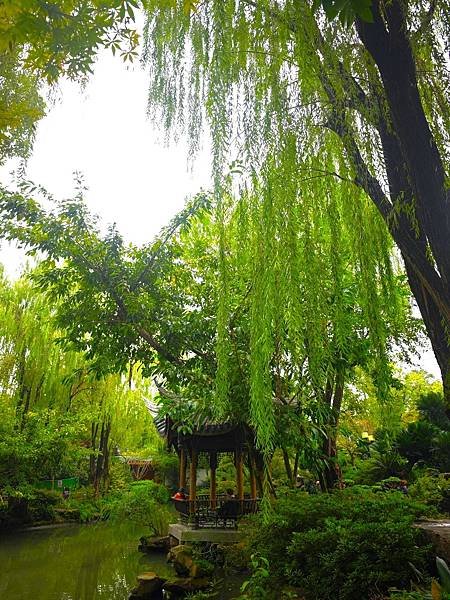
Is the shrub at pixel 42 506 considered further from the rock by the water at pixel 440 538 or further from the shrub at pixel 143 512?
the rock by the water at pixel 440 538

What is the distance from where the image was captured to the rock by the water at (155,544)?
755 centimetres

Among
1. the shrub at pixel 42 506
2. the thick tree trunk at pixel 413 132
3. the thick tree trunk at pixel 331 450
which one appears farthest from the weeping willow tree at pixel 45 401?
the thick tree trunk at pixel 413 132

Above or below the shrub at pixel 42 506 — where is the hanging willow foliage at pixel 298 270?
above

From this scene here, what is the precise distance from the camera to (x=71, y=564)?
6918mm

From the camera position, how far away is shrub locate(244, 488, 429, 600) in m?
2.67

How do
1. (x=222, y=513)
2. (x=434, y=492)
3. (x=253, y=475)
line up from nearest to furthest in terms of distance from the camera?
(x=434, y=492) < (x=253, y=475) < (x=222, y=513)

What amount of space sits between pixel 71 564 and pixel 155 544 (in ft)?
4.23

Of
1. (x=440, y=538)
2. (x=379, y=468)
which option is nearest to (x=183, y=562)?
(x=379, y=468)

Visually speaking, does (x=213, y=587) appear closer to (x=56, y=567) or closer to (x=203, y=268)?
(x=56, y=567)

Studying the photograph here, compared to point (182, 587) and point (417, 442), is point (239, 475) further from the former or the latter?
point (417, 442)

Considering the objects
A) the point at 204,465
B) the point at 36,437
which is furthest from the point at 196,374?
the point at 204,465

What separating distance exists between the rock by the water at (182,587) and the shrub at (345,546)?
1771 millimetres

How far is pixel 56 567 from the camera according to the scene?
673cm

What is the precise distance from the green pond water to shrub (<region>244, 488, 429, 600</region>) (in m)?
2.74
